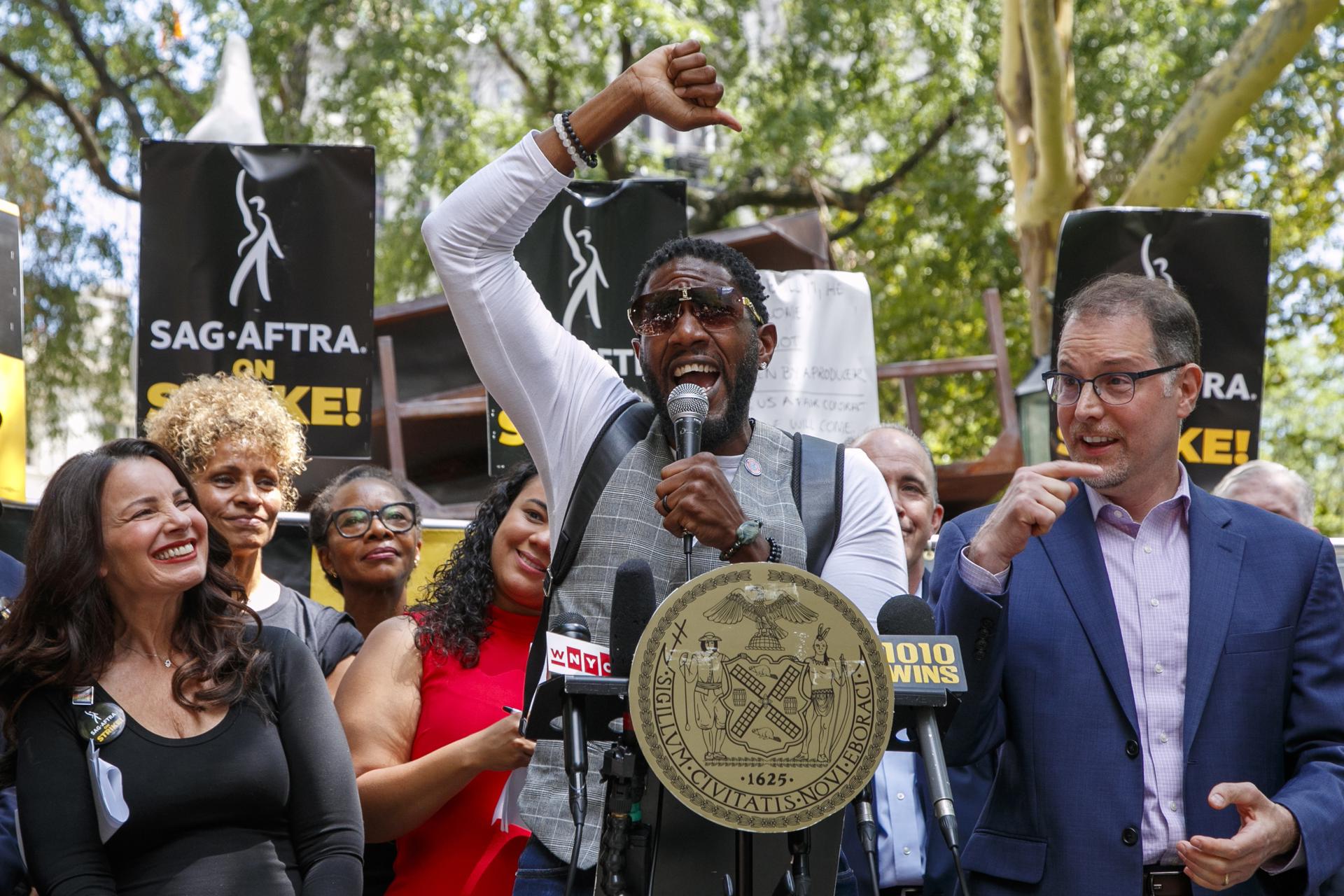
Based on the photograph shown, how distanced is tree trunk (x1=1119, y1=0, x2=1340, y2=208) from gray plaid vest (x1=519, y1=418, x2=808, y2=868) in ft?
31.1

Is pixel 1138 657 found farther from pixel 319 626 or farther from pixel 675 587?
pixel 319 626

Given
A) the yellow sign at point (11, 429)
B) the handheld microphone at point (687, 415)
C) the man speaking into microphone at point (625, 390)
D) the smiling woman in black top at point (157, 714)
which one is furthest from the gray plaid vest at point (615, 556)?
the yellow sign at point (11, 429)

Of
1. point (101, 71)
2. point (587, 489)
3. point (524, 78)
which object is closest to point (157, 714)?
point (587, 489)

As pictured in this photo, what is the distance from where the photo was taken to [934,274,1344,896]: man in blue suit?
2861 millimetres

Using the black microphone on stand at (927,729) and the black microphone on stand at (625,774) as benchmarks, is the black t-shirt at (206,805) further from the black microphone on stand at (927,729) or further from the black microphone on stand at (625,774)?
the black microphone on stand at (927,729)

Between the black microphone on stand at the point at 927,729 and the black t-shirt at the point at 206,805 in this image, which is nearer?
the black microphone on stand at the point at 927,729

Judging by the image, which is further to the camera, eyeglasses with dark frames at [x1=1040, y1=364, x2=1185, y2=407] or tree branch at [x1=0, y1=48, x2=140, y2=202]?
tree branch at [x1=0, y1=48, x2=140, y2=202]

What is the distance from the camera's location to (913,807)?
13.5 ft

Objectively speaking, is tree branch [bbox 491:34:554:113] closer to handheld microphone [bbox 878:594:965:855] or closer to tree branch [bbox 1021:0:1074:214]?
tree branch [bbox 1021:0:1074:214]

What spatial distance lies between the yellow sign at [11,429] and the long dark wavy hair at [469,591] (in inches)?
72.5

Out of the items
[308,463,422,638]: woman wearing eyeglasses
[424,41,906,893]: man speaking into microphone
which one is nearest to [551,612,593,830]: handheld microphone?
[424,41,906,893]: man speaking into microphone

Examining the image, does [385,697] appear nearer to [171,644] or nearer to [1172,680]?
[171,644]

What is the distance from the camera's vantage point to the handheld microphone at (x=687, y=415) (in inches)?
98.3

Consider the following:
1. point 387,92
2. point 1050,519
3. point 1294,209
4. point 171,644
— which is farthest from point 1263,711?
point 1294,209
